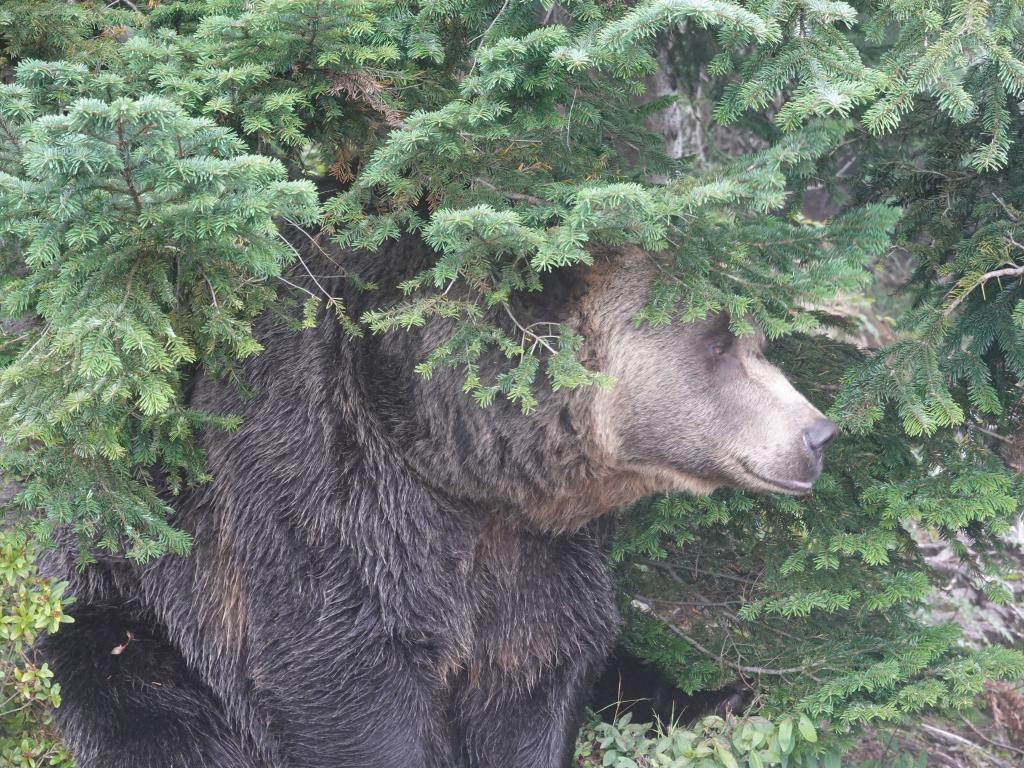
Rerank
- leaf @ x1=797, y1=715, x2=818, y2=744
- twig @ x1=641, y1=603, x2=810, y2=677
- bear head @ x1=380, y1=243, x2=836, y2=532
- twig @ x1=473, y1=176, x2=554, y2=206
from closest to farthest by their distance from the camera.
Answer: twig @ x1=473, y1=176, x2=554, y2=206, bear head @ x1=380, y1=243, x2=836, y2=532, leaf @ x1=797, y1=715, x2=818, y2=744, twig @ x1=641, y1=603, x2=810, y2=677

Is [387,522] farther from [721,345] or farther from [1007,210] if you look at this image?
[1007,210]

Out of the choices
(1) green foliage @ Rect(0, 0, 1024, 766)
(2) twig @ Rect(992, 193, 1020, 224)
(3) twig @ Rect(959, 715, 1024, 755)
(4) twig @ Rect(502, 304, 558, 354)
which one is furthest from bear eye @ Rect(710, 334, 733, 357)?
(3) twig @ Rect(959, 715, 1024, 755)

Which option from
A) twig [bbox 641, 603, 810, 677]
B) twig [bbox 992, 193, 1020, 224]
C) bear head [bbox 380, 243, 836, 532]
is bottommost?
twig [bbox 641, 603, 810, 677]

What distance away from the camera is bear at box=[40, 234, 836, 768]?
3.80 meters

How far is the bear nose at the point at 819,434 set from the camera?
3.58m

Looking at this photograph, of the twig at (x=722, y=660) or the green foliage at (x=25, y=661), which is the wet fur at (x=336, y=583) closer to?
the green foliage at (x=25, y=661)

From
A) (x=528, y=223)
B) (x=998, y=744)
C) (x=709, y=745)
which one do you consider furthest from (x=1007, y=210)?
(x=998, y=744)

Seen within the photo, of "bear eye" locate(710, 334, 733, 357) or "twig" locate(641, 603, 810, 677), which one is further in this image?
"twig" locate(641, 603, 810, 677)

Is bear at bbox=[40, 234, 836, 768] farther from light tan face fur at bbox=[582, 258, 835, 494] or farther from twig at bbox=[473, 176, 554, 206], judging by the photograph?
twig at bbox=[473, 176, 554, 206]

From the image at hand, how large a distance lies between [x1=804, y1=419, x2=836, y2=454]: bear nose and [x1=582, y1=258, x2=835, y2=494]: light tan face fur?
10cm

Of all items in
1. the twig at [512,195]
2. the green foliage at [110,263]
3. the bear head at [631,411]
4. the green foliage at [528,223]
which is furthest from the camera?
the bear head at [631,411]

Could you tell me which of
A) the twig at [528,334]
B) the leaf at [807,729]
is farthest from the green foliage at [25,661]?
the leaf at [807,729]

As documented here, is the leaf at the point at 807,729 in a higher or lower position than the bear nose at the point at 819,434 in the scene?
lower

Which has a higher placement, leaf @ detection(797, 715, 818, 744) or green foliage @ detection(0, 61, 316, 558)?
green foliage @ detection(0, 61, 316, 558)
